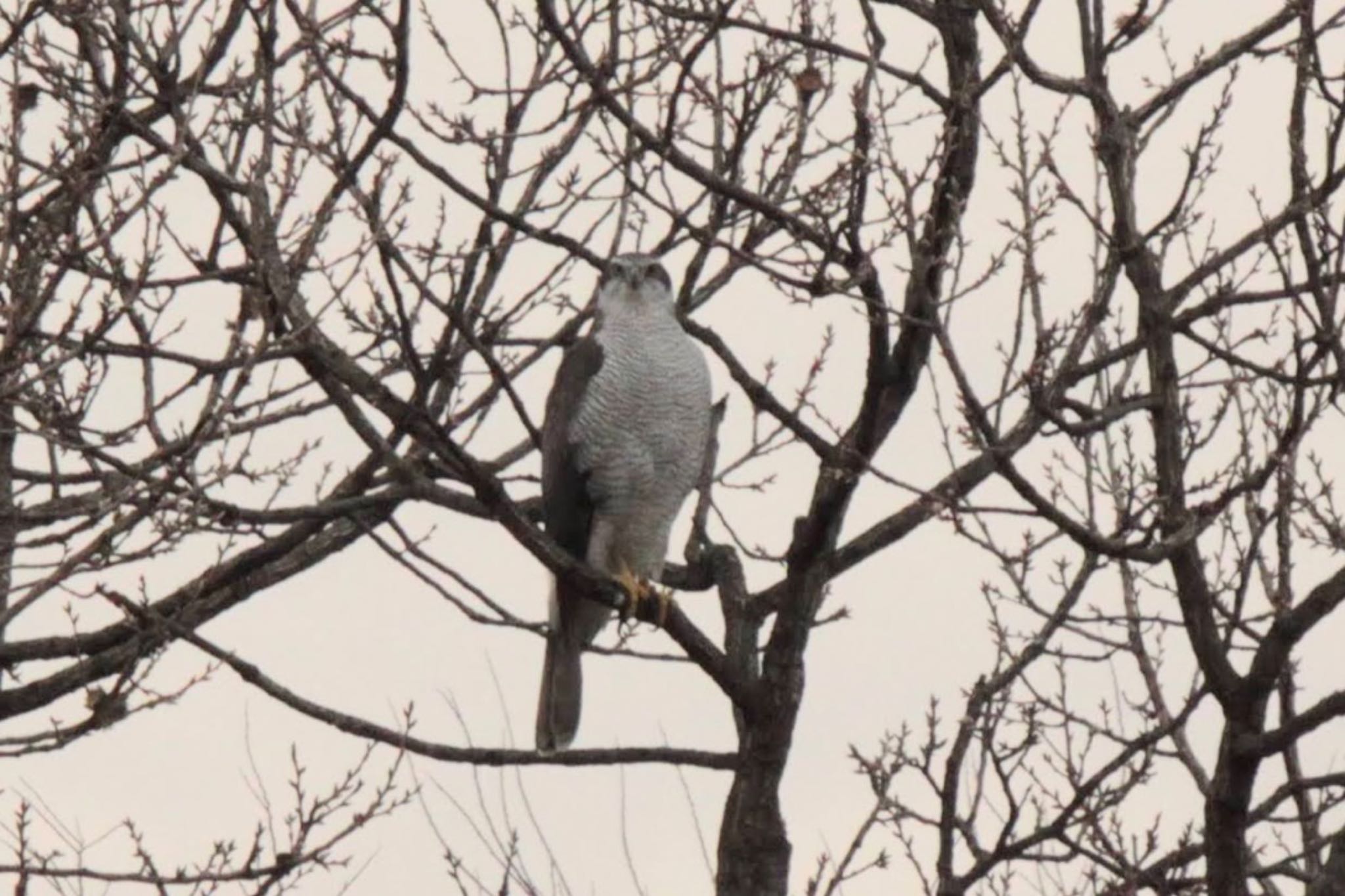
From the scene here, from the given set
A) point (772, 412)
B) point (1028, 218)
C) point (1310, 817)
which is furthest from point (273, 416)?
point (1310, 817)

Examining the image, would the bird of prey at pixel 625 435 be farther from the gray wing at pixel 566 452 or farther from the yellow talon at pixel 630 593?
the yellow talon at pixel 630 593

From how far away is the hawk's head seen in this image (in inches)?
268

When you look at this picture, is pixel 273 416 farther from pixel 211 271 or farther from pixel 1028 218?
pixel 1028 218

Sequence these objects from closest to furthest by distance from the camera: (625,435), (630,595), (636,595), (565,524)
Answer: (630,595) → (636,595) → (625,435) → (565,524)

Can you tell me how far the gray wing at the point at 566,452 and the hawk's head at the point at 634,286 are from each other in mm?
207

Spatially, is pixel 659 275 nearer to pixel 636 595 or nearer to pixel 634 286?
pixel 634 286

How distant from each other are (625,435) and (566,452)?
197 millimetres

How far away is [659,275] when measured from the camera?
7.01m

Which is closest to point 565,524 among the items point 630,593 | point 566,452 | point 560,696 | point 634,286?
point 566,452

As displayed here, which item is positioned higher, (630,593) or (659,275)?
(659,275)

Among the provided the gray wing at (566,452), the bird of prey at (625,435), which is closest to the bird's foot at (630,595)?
the bird of prey at (625,435)

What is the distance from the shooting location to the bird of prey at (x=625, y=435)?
7004mm

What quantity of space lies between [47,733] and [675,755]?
139 centimetres

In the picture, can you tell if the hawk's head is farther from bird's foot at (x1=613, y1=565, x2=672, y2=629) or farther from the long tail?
the long tail
